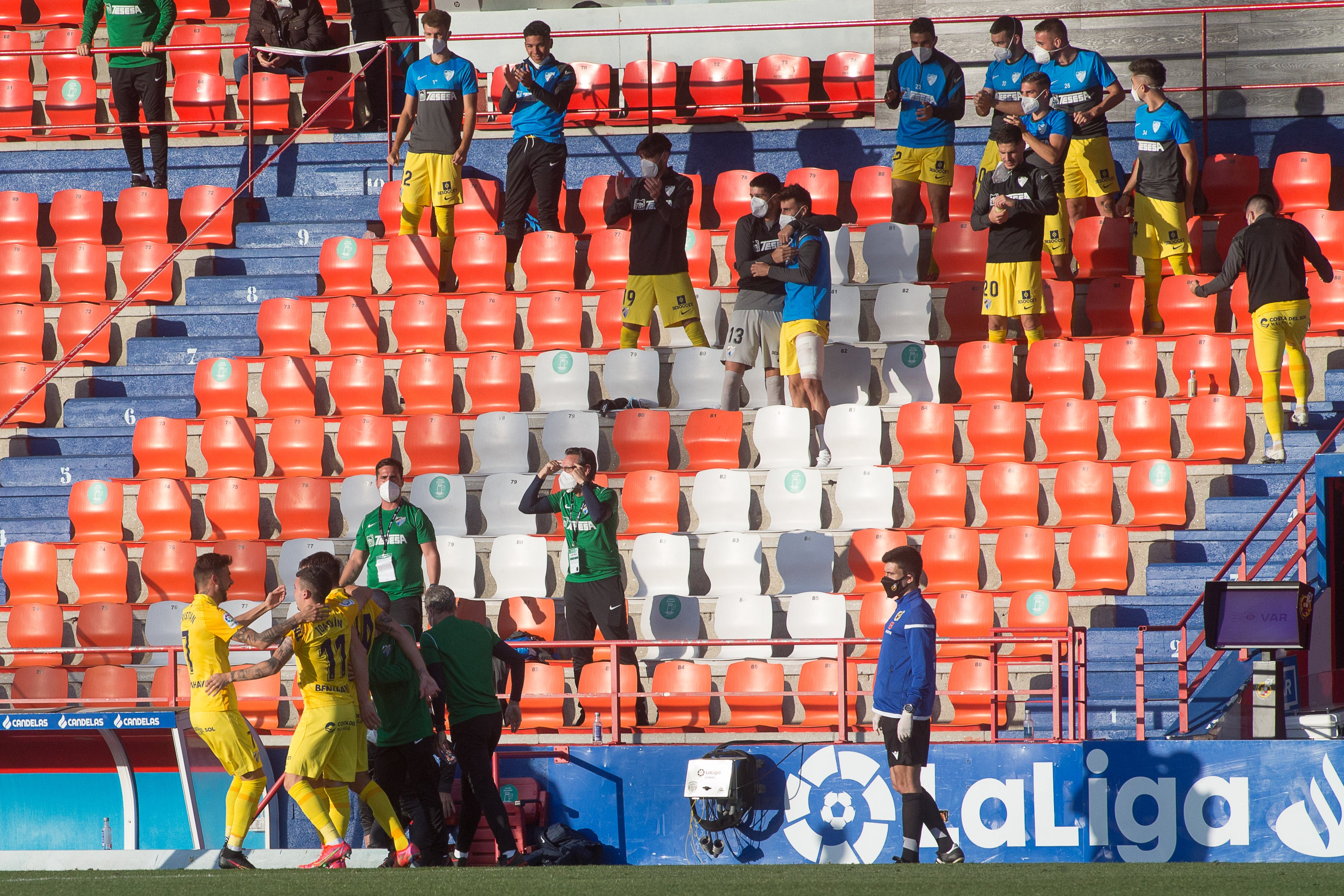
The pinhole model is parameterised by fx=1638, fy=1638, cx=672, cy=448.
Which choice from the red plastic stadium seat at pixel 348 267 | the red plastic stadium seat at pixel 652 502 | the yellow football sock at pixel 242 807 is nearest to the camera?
the yellow football sock at pixel 242 807

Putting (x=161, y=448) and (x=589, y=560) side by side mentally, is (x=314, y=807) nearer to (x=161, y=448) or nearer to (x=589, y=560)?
(x=589, y=560)

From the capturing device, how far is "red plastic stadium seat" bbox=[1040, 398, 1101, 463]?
12.4 metres

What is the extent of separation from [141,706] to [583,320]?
16.2 feet

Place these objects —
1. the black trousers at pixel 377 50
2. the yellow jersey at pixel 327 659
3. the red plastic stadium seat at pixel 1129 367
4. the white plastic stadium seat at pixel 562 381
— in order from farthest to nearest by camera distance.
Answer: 1. the black trousers at pixel 377 50
2. the white plastic stadium seat at pixel 562 381
3. the red plastic stadium seat at pixel 1129 367
4. the yellow jersey at pixel 327 659

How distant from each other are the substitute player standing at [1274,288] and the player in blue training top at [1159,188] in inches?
57.3

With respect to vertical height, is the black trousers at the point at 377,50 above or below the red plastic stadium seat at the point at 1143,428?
above

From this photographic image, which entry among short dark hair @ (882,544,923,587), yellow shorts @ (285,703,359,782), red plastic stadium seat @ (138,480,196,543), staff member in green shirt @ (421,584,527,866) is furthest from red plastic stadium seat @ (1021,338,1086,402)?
red plastic stadium seat @ (138,480,196,543)

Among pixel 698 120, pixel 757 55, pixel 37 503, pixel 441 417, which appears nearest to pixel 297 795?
pixel 441 417

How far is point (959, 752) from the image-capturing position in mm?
9695

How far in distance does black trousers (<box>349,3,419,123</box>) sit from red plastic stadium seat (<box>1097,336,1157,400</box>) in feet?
25.8

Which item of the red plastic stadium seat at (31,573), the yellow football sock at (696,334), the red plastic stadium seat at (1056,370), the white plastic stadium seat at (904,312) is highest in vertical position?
the white plastic stadium seat at (904,312)

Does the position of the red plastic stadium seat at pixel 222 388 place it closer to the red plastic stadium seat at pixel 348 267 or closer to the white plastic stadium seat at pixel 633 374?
the red plastic stadium seat at pixel 348 267

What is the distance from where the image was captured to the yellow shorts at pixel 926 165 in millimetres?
14258

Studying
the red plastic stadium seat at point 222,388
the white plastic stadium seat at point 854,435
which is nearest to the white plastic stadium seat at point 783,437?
the white plastic stadium seat at point 854,435
